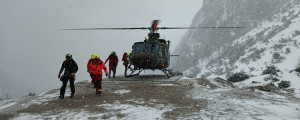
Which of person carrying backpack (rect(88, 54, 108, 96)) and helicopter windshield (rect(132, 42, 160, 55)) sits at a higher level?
helicopter windshield (rect(132, 42, 160, 55))

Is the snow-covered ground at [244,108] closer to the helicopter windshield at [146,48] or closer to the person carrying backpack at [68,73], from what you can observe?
the person carrying backpack at [68,73]

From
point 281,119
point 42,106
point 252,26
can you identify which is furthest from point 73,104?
point 252,26

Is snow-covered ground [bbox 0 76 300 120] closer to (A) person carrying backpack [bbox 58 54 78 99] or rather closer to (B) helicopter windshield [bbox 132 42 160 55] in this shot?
(A) person carrying backpack [bbox 58 54 78 99]

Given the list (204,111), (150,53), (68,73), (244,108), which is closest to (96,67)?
(68,73)

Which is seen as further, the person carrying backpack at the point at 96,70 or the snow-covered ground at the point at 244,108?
the person carrying backpack at the point at 96,70

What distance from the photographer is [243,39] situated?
70750 mm

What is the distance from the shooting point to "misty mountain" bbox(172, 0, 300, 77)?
53625 mm

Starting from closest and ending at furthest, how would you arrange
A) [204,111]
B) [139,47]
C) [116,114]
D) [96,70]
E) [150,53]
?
[116,114] → [204,111] → [96,70] → [150,53] → [139,47]

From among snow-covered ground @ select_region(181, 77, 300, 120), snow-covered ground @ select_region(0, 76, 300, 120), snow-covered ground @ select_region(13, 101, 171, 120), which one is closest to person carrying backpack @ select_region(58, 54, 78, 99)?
snow-covered ground @ select_region(0, 76, 300, 120)

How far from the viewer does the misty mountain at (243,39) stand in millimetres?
53625

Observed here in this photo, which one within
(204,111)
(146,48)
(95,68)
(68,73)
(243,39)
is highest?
(243,39)

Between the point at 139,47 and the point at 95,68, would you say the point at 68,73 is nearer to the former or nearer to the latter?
the point at 95,68

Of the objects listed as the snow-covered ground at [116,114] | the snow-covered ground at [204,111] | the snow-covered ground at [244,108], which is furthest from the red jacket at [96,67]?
the snow-covered ground at [244,108]

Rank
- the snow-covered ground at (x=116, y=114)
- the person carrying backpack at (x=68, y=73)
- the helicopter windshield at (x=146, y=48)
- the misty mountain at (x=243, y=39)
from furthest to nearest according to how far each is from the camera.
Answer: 1. the misty mountain at (x=243, y=39)
2. the helicopter windshield at (x=146, y=48)
3. the person carrying backpack at (x=68, y=73)
4. the snow-covered ground at (x=116, y=114)
